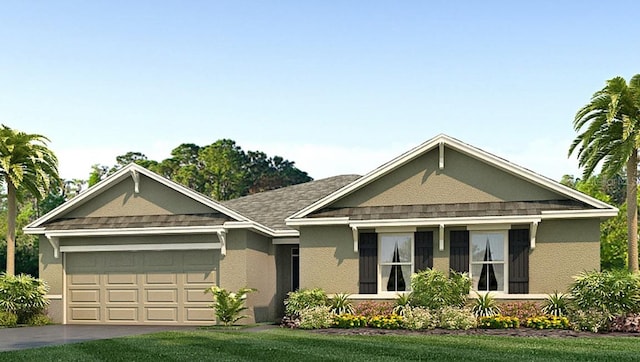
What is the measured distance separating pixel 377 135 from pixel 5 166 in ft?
54.8

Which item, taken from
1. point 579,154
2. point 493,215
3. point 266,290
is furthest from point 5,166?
point 579,154

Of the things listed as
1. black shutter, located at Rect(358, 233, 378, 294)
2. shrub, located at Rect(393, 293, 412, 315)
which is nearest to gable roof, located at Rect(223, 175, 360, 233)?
black shutter, located at Rect(358, 233, 378, 294)

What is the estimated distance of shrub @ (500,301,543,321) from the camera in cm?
1884

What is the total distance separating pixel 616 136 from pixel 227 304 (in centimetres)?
1372

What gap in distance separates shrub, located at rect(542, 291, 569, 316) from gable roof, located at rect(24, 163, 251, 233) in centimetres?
933

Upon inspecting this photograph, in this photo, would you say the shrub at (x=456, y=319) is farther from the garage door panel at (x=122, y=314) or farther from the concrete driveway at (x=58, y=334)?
the garage door panel at (x=122, y=314)


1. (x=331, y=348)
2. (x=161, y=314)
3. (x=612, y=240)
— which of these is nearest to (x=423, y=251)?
(x=331, y=348)

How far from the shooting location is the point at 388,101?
26922 mm

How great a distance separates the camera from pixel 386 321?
19125 millimetres

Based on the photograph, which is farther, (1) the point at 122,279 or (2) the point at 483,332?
(1) the point at 122,279

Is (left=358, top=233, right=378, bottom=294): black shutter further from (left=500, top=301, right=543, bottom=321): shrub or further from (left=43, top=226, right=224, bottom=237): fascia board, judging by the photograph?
(left=43, top=226, right=224, bottom=237): fascia board

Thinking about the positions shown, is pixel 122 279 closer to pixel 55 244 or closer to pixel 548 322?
pixel 55 244

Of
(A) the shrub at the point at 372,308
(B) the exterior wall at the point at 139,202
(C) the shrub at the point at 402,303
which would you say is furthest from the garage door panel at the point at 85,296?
(C) the shrub at the point at 402,303

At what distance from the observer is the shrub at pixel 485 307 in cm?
1897
